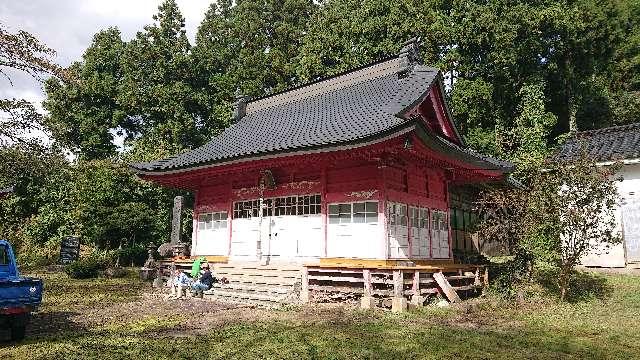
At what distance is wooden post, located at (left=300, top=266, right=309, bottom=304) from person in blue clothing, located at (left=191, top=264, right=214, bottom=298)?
122 inches

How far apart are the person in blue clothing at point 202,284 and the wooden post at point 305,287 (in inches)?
122

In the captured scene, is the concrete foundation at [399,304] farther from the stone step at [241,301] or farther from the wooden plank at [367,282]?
the stone step at [241,301]

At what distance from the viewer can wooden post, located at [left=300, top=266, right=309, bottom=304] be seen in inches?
480

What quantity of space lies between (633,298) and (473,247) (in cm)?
908

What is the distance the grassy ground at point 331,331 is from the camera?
7.14 metres

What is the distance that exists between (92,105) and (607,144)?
1524 inches

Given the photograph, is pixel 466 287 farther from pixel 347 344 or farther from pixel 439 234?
pixel 347 344

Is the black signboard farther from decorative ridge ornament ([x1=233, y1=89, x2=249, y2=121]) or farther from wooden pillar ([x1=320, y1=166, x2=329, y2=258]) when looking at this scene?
wooden pillar ([x1=320, y1=166, x2=329, y2=258])

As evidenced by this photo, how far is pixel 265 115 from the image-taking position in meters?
21.0

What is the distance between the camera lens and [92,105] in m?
39.6

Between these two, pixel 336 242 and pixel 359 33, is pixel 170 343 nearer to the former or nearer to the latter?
pixel 336 242

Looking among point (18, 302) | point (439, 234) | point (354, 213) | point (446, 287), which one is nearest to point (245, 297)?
point (354, 213)

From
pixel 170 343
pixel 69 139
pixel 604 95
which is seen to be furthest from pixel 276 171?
pixel 69 139

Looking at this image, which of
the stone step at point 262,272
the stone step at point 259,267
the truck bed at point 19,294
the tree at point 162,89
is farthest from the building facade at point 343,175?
the tree at point 162,89
